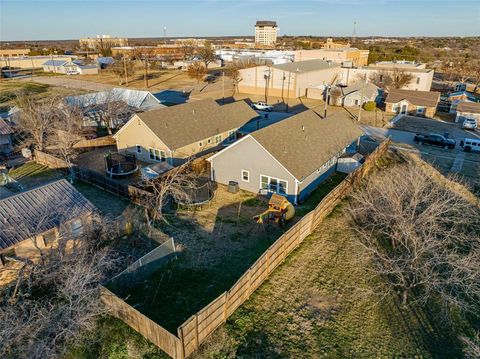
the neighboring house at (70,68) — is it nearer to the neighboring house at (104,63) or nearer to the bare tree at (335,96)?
the neighboring house at (104,63)

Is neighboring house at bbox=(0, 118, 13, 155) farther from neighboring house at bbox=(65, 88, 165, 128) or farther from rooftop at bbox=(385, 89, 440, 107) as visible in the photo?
rooftop at bbox=(385, 89, 440, 107)

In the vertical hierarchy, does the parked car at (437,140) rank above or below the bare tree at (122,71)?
below

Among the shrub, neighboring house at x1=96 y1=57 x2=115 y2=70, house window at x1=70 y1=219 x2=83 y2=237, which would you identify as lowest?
house window at x1=70 y1=219 x2=83 y2=237

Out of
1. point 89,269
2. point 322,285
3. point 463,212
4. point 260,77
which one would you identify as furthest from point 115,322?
point 260,77

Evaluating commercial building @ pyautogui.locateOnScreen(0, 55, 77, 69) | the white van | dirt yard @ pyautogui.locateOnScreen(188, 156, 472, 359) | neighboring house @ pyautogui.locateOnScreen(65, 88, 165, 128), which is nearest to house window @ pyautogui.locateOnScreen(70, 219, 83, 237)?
dirt yard @ pyautogui.locateOnScreen(188, 156, 472, 359)

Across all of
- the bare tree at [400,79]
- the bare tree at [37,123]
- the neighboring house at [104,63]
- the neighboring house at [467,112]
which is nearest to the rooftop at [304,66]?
the bare tree at [400,79]

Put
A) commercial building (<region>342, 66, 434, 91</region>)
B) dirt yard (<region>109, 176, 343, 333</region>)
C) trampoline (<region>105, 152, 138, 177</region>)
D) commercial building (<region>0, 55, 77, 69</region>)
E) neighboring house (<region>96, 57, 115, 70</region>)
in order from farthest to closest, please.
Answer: commercial building (<region>0, 55, 77, 69</region>) → neighboring house (<region>96, 57, 115, 70</region>) → commercial building (<region>342, 66, 434, 91</region>) → trampoline (<region>105, 152, 138, 177</region>) → dirt yard (<region>109, 176, 343, 333</region>)

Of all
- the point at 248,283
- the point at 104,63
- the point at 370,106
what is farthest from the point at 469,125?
the point at 104,63
